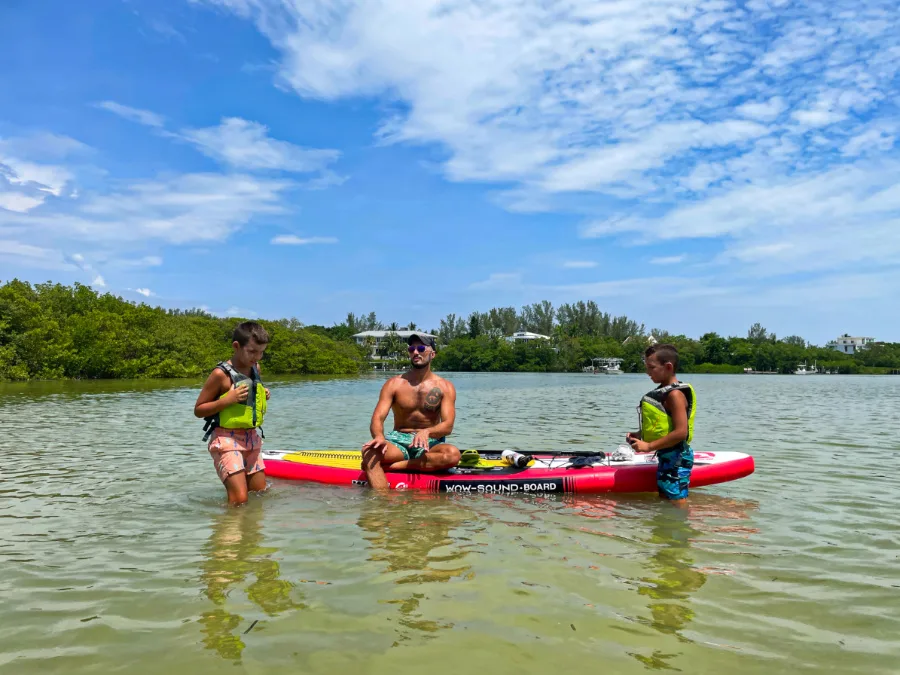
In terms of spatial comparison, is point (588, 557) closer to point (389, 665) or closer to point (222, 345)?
point (389, 665)

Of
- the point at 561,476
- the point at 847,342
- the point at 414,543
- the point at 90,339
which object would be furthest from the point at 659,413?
the point at 847,342

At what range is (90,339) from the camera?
1949 inches

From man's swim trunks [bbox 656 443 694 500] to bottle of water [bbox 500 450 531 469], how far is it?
1.72 metres

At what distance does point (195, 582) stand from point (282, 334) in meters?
79.1

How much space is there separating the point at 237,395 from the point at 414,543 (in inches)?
98.1

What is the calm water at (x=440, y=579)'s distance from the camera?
3.30m

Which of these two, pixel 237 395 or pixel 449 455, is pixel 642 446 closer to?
pixel 449 455

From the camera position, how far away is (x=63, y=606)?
394 centimetres

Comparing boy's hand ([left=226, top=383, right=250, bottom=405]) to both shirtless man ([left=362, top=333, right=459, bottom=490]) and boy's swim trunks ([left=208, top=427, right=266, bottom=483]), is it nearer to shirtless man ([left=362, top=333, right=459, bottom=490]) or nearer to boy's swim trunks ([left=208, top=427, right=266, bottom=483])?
boy's swim trunks ([left=208, top=427, right=266, bottom=483])

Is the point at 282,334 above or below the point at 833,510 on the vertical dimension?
above

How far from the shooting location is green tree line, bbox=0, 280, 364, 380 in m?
43.2

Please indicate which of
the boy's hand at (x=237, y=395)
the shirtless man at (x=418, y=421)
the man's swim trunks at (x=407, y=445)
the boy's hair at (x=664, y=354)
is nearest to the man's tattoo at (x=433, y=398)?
the shirtless man at (x=418, y=421)

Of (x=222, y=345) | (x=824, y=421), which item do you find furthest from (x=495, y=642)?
(x=222, y=345)

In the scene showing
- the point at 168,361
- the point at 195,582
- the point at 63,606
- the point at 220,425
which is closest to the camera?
the point at 63,606
